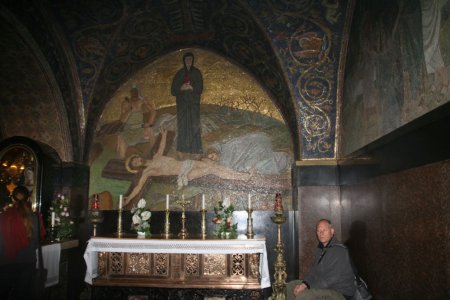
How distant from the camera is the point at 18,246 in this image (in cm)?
562

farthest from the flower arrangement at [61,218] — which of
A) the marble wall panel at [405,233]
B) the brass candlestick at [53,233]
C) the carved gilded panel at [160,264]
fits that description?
the marble wall panel at [405,233]

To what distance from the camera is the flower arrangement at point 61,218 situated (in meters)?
7.86

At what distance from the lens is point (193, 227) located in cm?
858

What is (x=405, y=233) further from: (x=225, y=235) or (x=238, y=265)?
(x=225, y=235)

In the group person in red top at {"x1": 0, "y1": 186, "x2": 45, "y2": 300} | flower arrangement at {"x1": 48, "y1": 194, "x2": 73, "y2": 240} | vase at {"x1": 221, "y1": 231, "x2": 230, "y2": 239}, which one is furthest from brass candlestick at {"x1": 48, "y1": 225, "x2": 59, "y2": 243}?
vase at {"x1": 221, "y1": 231, "x2": 230, "y2": 239}

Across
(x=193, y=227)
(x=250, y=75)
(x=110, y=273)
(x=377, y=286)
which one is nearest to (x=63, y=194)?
(x=110, y=273)

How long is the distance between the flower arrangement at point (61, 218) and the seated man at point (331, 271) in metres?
5.32

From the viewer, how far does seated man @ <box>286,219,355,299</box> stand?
13.9 ft

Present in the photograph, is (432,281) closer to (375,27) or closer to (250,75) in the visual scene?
(375,27)

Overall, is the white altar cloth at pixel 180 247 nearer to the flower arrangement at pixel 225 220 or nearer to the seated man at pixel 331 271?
the flower arrangement at pixel 225 220

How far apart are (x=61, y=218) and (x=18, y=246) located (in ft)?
7.65

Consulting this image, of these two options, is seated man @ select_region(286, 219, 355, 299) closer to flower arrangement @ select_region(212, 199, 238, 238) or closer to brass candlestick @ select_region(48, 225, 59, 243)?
flower arrangement @ select_region(212, 199, 238, 238)

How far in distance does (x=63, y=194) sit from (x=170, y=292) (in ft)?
11.0

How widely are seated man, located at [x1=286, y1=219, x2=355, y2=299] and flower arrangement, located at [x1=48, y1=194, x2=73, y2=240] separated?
5.32 m
